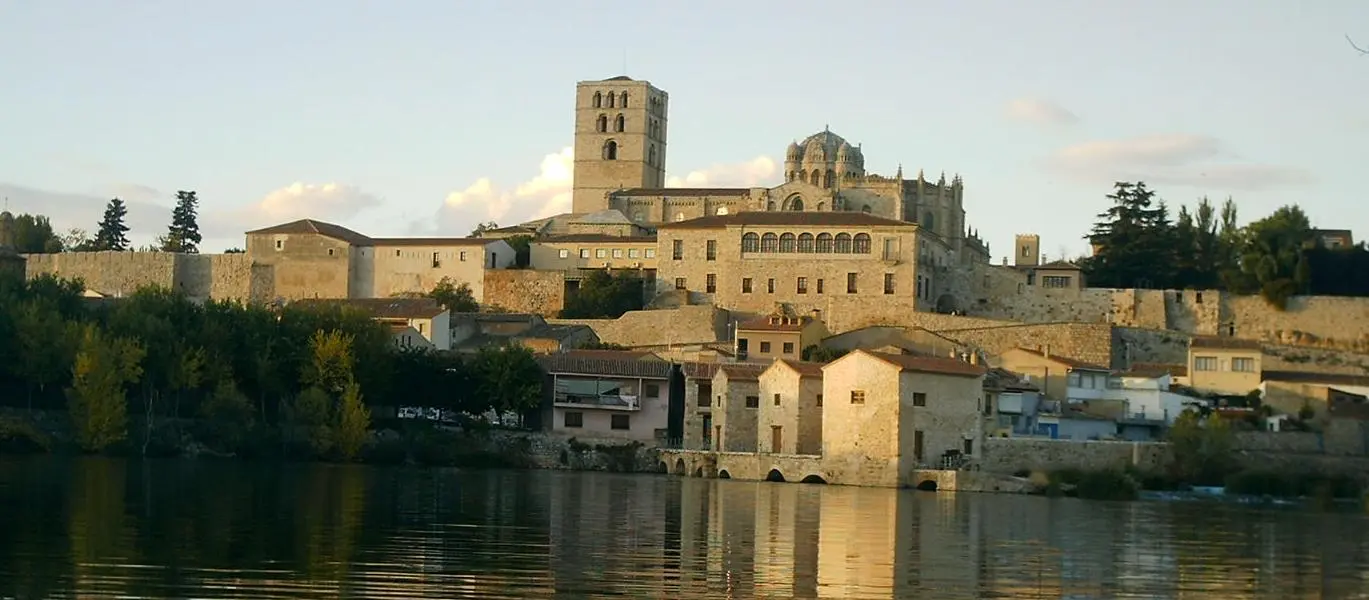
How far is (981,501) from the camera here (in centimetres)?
3806

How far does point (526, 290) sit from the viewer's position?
68.8 m

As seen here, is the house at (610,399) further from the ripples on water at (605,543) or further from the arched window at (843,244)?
the arched window at (843,244)

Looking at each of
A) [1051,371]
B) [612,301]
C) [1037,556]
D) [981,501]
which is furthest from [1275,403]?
[1037,556]

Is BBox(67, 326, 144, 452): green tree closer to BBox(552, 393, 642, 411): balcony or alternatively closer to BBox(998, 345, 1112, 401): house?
BBox(552, 393, 642, 411): balcony

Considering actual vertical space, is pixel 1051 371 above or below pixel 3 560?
above

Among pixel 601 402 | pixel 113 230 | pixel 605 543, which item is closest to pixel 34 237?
pixel 113 230

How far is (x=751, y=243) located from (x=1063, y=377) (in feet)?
51.2

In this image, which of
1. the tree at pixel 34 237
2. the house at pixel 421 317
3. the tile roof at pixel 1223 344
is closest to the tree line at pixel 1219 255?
the tile roof at pixel 1223 344

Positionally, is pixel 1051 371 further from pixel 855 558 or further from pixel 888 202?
pixel 855 558

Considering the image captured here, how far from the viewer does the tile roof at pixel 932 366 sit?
42.5 metres

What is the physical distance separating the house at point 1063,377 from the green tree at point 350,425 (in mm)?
18403

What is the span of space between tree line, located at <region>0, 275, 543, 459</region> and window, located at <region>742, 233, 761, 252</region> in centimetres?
1735

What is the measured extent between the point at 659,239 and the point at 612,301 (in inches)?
143

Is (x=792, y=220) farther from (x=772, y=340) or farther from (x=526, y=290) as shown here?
(x=772, y=340)
